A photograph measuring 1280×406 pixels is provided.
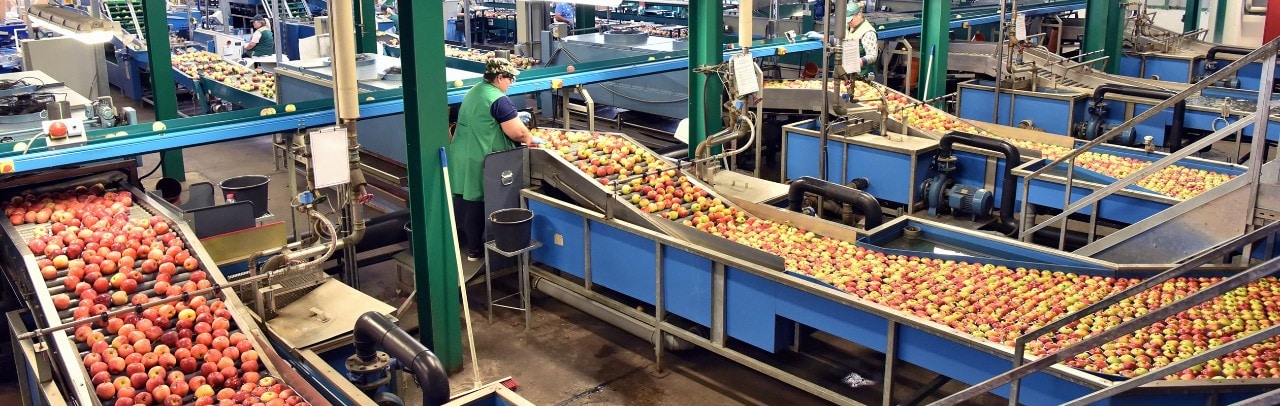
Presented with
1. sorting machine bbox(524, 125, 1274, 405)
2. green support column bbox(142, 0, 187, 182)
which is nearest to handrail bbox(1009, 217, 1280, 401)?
sorting machine bbox(524, 125, 1274, 405)

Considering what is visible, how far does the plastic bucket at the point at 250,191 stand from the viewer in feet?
24.5

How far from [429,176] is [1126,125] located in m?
4.56

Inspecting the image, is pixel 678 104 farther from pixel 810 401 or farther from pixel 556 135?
pixel 810 401

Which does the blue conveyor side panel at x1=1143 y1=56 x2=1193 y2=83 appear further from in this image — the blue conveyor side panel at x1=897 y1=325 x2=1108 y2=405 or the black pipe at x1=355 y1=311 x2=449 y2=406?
the black pipe at x1=355 y1=311 x2=449 y2=406

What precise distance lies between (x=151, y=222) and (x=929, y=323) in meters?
4.47

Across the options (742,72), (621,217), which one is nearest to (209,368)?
(621,217)

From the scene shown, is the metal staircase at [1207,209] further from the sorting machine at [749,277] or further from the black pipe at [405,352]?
the black pipe at [405,352]

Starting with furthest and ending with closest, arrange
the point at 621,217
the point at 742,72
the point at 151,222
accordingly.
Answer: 1. the point at 742,72
2. the point at 621,217
3. the point at 151,222

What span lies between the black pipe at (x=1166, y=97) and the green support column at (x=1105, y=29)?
282 cm

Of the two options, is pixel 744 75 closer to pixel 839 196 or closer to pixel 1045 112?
pixel 839 196

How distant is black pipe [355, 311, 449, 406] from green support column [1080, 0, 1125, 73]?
39.7ft

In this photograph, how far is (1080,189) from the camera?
833 cm

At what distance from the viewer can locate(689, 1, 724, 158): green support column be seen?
29.7 feet

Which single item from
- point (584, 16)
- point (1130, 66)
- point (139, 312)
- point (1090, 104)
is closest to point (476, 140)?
point (139, 312)
